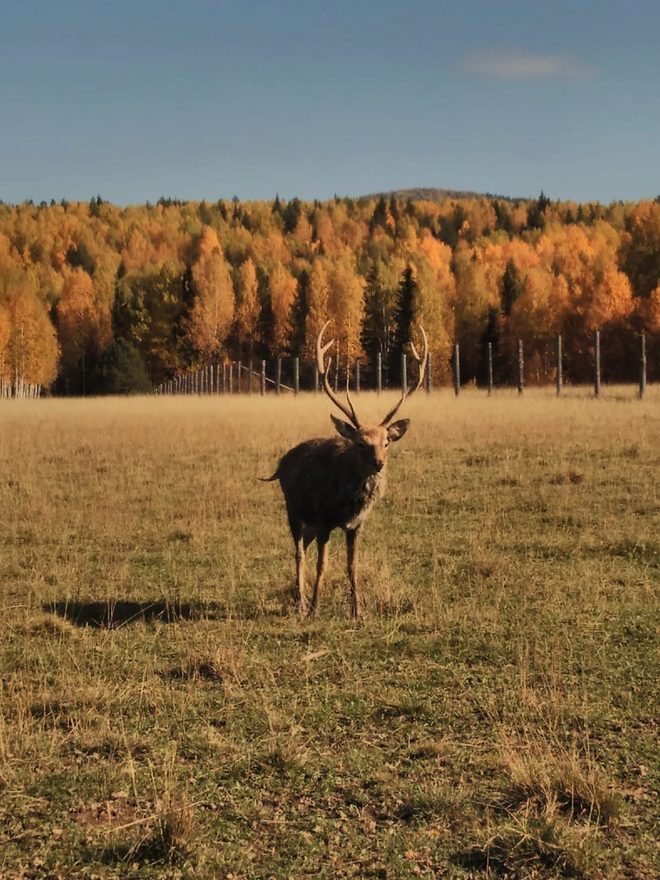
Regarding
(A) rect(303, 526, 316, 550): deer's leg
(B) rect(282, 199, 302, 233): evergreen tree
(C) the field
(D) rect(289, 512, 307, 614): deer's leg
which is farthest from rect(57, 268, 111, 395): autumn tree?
(D) rect(289, 512, 307, 614): deer's leg

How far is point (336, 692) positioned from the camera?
538 centimetres

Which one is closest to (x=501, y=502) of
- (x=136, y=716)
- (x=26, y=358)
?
(x=136, y=716)

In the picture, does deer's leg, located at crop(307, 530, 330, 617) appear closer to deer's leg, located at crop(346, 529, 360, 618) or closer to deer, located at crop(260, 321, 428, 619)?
deer, located at crop(260, 321, 428, 619)

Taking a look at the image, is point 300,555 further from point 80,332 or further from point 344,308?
point 80,332

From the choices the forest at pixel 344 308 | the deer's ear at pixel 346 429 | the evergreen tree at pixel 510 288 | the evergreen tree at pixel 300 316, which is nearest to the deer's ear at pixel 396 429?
the deer's ear at pixel 346 429

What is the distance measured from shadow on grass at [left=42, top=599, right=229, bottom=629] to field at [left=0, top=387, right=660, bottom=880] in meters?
0.04

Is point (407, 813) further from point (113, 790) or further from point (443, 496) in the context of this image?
point (443, 496)

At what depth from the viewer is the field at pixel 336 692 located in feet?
11.9

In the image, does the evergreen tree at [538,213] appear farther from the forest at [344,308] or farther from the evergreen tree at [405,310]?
the evergreen tree at [405,310]

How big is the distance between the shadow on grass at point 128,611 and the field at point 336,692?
0.04 metres

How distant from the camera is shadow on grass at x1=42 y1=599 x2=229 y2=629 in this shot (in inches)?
276

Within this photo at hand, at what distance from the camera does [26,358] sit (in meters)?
65.1

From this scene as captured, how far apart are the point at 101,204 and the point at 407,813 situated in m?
147

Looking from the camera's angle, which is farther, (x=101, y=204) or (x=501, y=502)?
(x=101, y=204)
